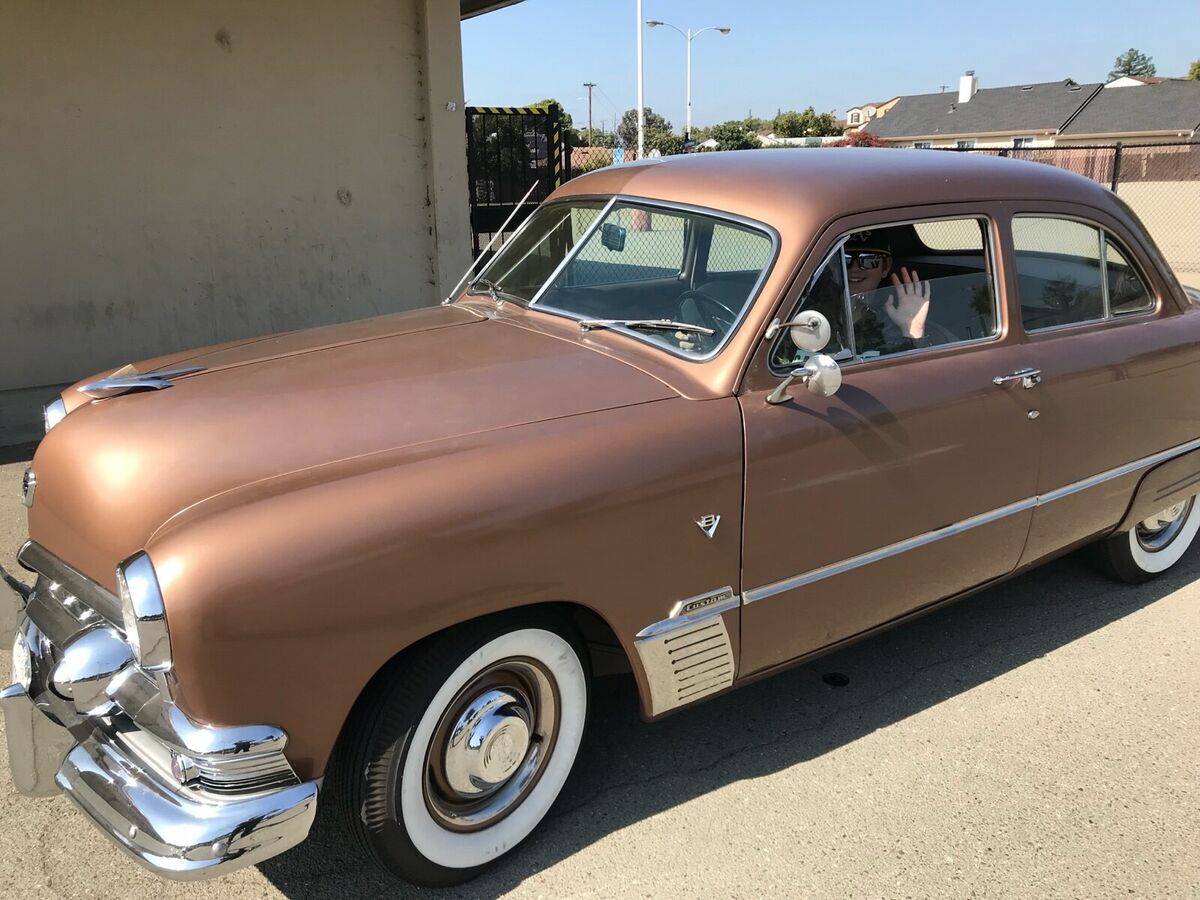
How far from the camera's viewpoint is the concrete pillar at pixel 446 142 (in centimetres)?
782

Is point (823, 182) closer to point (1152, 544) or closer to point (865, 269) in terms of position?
point (865, 269)

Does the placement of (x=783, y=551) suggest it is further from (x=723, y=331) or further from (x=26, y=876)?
(x=26, y=876)

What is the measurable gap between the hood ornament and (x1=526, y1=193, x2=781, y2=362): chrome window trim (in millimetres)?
1191

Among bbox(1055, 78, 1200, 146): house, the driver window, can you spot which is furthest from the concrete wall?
bbox(1055, 78, 1200, 146): house

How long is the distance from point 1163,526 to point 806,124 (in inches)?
2429

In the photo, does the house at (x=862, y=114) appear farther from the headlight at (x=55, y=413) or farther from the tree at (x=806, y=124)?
the headlight at (x=55, y=413)

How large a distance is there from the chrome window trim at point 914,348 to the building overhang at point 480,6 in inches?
284

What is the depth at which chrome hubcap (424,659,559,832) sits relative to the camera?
2.38m

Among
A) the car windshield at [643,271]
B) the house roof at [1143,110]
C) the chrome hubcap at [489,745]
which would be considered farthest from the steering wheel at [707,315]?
the house roof at [1143,110]

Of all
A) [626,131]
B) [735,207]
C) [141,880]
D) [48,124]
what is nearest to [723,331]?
[735,207]

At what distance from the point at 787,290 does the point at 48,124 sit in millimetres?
5748

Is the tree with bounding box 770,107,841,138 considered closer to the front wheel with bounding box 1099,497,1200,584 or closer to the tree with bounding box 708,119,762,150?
the tree with bounding box 708,119,762,150

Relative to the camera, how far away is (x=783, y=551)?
2.76 meters

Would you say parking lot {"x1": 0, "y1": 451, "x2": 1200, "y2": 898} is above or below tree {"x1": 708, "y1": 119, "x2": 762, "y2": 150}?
below
